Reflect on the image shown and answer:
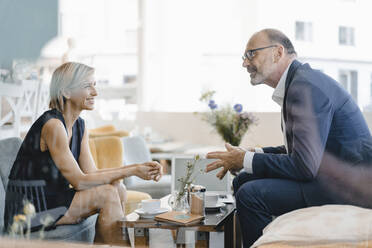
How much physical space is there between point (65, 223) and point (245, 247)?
2.03ft

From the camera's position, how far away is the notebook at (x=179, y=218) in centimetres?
138

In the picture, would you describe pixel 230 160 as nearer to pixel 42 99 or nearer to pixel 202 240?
pixel 202 240

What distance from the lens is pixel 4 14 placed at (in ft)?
3.76

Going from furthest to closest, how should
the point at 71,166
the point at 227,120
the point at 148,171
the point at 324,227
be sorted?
1. the point at 227,120
2. the point at 148,171
3. the point at 71,166
4. the point at 324,227

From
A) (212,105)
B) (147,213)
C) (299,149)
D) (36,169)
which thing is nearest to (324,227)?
(299,149)

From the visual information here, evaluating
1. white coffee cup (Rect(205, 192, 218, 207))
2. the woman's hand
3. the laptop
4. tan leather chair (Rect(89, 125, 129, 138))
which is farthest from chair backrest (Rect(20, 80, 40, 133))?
white coffee cup (Rect(205, 192, 218, 207))

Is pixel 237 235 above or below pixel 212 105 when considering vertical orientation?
below

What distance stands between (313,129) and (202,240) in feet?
1.76

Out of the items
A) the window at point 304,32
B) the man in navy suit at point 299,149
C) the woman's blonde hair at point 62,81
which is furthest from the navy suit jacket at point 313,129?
the woman's blonde hair at point 62,81

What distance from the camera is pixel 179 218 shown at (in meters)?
1.41

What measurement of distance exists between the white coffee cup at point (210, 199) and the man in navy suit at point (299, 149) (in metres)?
0.18

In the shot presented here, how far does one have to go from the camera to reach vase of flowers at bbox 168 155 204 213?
152cm

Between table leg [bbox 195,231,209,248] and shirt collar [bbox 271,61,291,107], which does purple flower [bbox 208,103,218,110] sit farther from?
Answer: table leg [bbox 195,231,209,248]

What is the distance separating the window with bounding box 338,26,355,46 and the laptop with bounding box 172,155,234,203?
64 cm
